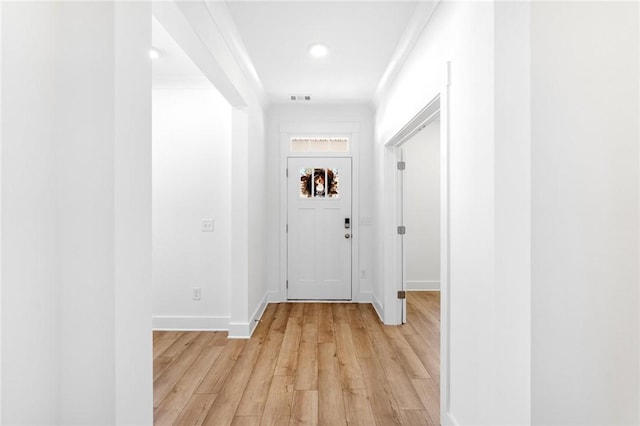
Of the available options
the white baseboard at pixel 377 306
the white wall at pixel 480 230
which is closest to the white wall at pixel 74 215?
the white wall at pixel 480 230

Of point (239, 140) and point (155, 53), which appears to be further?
point (239, 140)

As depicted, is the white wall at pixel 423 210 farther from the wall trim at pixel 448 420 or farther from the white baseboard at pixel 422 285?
the wall trim at pixel 448 420

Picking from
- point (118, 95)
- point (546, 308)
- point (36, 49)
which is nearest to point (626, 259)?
point (546, 308)

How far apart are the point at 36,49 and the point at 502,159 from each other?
5.00 feet

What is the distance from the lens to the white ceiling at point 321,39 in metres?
2.17

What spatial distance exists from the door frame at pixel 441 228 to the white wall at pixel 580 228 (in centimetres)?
56

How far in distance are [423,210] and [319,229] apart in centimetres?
170

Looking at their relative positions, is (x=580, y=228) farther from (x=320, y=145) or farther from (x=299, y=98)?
(x=320, y=145)

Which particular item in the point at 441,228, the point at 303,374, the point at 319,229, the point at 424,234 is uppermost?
the point at 441,228

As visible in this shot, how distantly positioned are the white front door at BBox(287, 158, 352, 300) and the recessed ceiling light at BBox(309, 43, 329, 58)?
165 centimetres

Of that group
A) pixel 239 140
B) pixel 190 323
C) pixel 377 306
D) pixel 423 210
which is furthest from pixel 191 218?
pixel 423 210

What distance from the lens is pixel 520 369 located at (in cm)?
117

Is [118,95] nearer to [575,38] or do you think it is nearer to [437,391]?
[575,38]

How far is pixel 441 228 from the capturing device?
1.83m
